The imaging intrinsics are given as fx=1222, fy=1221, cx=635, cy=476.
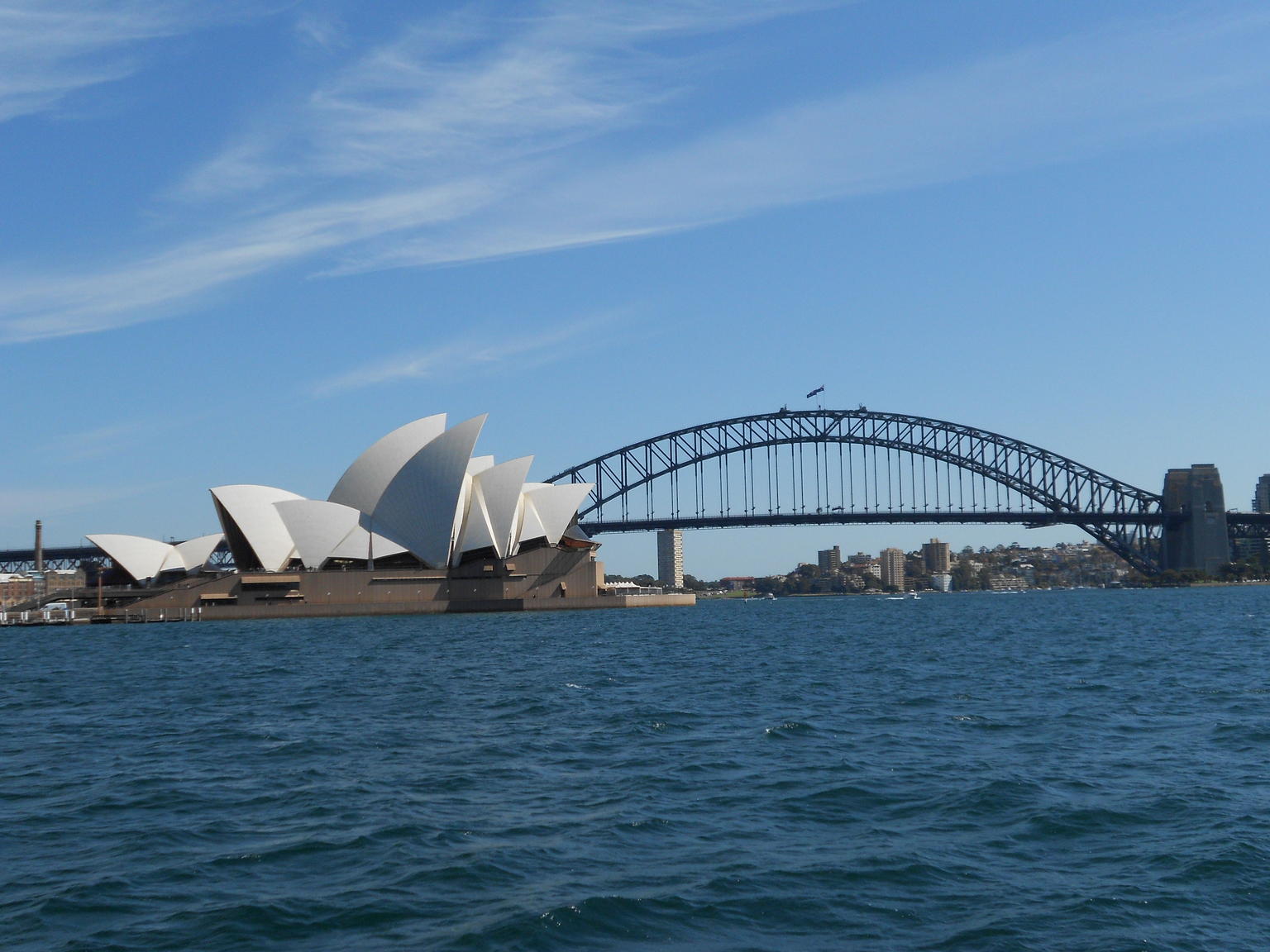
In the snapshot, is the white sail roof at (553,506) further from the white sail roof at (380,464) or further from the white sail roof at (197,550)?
the white sail roof at (197,550)

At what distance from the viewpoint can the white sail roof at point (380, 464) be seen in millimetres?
71875

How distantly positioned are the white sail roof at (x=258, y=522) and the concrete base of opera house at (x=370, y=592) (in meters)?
2.00

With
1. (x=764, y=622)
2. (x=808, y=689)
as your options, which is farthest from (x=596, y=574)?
(x=808, y=689)

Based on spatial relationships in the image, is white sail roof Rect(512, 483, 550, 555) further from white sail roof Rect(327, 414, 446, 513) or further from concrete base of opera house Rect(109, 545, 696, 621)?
white sail roof Rect(327, 414, 446, 513)

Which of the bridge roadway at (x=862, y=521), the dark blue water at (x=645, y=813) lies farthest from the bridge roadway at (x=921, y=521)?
the dark blue water at (x=645, y=813)

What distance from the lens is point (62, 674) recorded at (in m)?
31.3

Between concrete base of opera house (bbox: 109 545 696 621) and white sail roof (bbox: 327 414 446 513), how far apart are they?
4563 millimetres

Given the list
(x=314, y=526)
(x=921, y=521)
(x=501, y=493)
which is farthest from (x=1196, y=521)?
(x=314, y=526)

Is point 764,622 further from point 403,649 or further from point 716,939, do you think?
point 716,939

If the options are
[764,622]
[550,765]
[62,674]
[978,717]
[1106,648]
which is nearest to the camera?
[550,765]

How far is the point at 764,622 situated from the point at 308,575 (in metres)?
26.7

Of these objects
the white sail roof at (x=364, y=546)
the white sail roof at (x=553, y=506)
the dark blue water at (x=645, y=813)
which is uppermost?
the white sail roof at (x=553, y=506)

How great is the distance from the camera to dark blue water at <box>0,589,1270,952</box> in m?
8.48

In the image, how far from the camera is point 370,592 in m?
71.9
